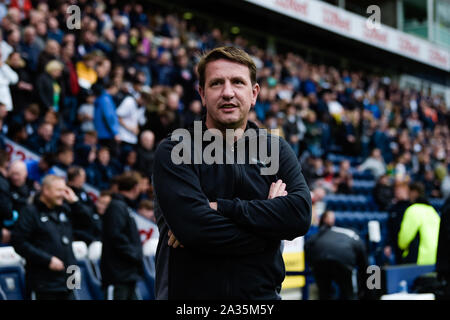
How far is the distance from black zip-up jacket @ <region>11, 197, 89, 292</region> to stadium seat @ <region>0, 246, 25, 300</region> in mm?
434

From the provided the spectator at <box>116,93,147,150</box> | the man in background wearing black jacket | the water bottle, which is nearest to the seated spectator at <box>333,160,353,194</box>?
the spectator at <box>116,93,147,150</box>

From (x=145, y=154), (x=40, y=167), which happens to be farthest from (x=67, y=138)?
(x=145, y=154)

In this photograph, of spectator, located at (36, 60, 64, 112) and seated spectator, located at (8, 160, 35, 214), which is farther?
spectator, located at (36, 60, 64, 112)

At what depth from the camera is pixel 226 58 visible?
2.50 m

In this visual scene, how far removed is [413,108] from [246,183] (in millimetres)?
23068

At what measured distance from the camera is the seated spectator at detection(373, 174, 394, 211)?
15.1 m

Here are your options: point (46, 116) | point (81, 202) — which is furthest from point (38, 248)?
point (46, 116)

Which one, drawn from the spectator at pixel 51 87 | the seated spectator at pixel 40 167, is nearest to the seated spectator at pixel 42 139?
the seated spectator at pixel 40 167

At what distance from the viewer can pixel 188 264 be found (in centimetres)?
235

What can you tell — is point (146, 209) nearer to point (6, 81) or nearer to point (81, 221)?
point (81, 221)

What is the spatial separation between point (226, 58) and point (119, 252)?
12.6ft

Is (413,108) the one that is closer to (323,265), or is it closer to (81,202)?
(323,265)

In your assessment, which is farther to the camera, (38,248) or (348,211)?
(348,211)

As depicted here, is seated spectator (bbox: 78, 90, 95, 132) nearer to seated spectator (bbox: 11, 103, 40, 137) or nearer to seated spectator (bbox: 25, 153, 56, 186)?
seated spectator (bbox: 11, 103, 40, 137)
